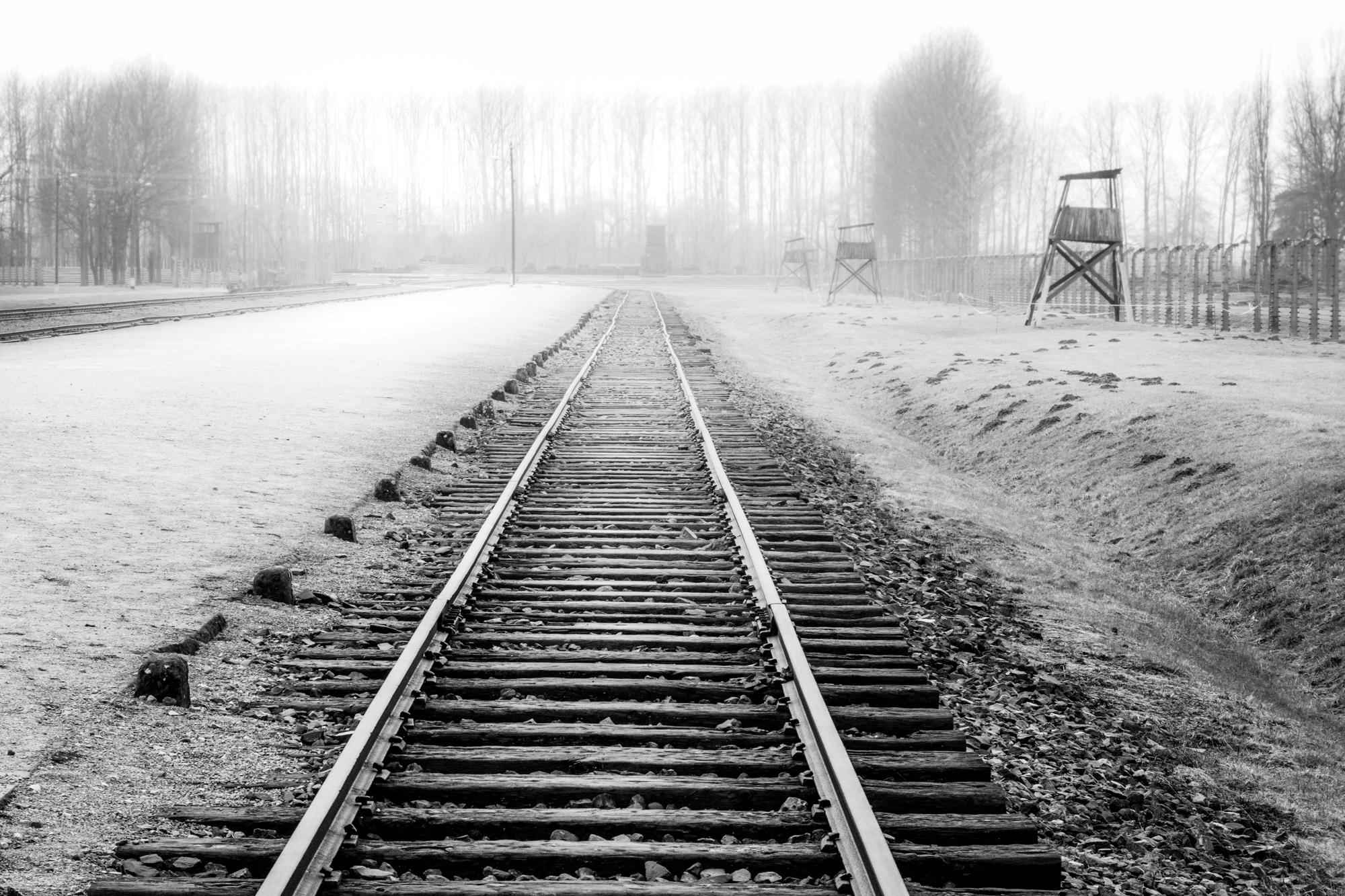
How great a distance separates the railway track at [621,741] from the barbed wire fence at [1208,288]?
1996 cm

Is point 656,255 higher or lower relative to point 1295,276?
higher

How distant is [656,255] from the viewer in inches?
3853

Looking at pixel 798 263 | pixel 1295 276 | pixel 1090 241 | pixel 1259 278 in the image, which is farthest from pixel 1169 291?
pixel 798 263

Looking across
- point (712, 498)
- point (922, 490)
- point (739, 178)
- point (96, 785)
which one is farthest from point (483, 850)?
point (739, 178)

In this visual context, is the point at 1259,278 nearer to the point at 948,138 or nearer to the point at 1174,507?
the point at 1174,507

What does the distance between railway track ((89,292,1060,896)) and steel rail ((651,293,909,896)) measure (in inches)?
0.4

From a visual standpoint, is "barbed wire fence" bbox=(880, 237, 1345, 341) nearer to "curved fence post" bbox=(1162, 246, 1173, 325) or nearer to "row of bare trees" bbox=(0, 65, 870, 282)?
"curved fence post" bbox=(1162, 246, 1173, 325)

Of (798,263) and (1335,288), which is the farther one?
(798,263)

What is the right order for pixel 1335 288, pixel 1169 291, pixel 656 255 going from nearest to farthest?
pixel 1335 288 < pixel 1169 291 < pixel 656 255

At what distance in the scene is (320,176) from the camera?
120 m

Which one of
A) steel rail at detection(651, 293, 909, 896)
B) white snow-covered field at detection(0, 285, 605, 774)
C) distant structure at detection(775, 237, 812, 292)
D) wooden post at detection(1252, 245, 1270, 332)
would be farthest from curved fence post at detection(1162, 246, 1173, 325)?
steel rail at detection(651, 293, 909, 896)

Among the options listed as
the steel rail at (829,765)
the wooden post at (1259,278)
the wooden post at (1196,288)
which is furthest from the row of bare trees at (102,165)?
the steel rail at (829,765)

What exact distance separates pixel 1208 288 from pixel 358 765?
28.2 meters

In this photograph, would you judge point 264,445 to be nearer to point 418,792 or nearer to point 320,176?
point 418,792
